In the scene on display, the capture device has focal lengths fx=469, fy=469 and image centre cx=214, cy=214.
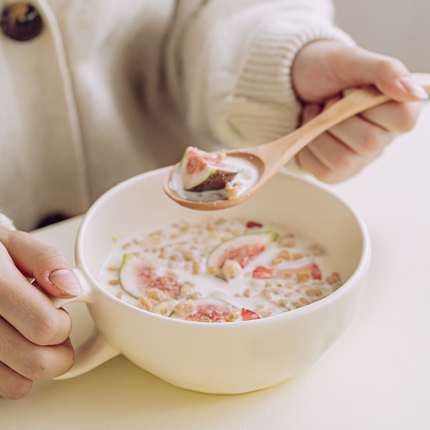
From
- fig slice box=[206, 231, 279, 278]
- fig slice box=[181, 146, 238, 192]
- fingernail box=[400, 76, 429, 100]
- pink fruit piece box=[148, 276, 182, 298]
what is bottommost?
fig slice box=[206, 231, 279, 278]

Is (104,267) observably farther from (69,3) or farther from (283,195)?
(69,3)

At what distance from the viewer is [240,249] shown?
0.72 metres

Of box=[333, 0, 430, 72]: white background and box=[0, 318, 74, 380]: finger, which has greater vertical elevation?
box=[0, 318, 74, 380]: finger

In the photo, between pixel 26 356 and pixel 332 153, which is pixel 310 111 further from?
pixel 26 356

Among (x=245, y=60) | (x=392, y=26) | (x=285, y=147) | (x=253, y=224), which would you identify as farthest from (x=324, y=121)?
(x=392, y=26)

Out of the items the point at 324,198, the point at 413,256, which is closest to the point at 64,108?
the point at 324,198

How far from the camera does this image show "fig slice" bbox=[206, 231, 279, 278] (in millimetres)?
701

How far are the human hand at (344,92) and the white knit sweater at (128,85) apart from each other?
0.05 metres

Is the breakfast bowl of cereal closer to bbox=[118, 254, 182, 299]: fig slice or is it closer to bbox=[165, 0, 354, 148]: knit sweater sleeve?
bbox=[118, 254, 182, 299]: fig slice

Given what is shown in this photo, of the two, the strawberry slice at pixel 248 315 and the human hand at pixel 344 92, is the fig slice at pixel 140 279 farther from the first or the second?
the human hand at pixel 344 92

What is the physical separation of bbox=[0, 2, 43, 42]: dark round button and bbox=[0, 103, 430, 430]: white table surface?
556mm

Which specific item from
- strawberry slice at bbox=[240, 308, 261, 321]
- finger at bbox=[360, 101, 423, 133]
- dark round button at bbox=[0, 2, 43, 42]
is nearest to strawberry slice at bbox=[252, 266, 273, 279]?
strawberry slice at bbox=[240, 308, 261, 321]

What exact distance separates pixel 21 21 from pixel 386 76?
68 centimetres

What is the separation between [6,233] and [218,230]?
358 millimetres
